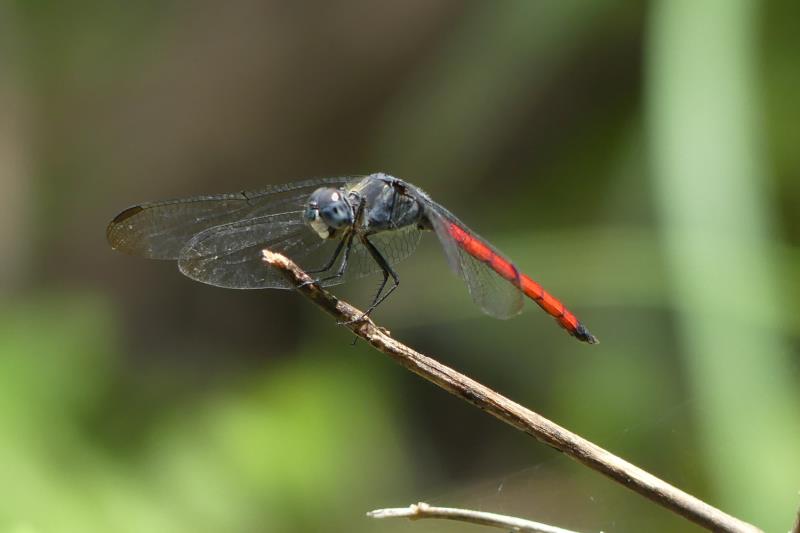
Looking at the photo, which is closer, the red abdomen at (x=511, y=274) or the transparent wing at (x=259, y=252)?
the red abdomen at (x=511, y=274)

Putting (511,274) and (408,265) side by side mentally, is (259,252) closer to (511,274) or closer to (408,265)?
(511,274)

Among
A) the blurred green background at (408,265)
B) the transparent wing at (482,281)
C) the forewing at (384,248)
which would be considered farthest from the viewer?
the blurred green background at (408,265)

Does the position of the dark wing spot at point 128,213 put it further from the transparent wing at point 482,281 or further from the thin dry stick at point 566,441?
the thin dry stick at point 566,441

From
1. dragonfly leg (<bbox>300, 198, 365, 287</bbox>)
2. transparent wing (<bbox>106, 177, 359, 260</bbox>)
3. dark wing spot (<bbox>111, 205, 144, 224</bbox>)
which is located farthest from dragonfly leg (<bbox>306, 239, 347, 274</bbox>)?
dark wing spot (<bbox>111, 205, 144, 224</bbox>)

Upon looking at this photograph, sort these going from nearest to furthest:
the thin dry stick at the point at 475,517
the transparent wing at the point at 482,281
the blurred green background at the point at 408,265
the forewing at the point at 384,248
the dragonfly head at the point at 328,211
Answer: the thin dry stick at the point at 475,517 < the transparent wing at the point at 482,281 < the dragonfly head at the point at 328,211 < the forewing at the point at 384,248 < the blurred green background at the point at 408,265

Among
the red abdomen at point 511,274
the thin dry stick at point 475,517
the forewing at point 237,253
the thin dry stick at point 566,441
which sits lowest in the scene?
the thin dry stick at point 475,517

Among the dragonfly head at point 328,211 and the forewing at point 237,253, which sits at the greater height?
the dragonfly head at point 328,211

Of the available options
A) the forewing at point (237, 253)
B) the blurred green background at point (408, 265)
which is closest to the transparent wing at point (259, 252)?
the forewing at point (237, 253)
